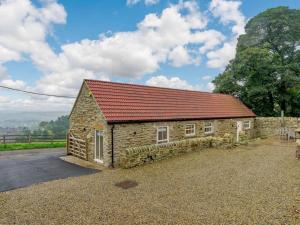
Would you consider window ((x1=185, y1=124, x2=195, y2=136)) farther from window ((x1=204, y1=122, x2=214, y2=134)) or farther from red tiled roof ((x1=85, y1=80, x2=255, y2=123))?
window ((x1=204, y1=122, x2=214, y2=134))

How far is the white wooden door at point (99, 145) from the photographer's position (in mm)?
13447

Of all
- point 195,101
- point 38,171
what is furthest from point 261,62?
point 38,171

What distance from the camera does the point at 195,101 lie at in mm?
20312

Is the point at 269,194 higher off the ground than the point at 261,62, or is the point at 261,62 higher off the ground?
the point at 261,62

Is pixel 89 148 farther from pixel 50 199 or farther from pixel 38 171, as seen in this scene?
pixel 50 199

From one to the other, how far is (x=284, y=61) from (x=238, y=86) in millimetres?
6939

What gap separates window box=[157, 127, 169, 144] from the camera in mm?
14936

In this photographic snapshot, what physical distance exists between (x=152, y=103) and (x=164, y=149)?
13.4 ft

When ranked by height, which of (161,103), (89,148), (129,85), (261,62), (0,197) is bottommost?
(0,197)

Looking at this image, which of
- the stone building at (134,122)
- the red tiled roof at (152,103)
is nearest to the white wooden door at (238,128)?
the red tiled roof at (152,103)

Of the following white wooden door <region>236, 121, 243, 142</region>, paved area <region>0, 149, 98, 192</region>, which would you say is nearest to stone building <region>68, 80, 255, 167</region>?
paved area <region>0, 149, 98, 192</region>

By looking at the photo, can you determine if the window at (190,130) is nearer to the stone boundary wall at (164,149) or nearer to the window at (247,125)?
the stone boundary wall at (164,149)

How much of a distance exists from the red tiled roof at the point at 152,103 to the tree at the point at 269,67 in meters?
5.78

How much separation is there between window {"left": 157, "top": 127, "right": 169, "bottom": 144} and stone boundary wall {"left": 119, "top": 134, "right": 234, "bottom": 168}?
2.94 feet
